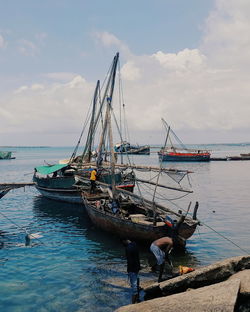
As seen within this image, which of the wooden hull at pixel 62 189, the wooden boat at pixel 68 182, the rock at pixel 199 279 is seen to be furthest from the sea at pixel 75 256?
the rock at pixel 199 279

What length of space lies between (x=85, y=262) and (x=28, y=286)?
3.39 metres

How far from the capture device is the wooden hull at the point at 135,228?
51.8 feet

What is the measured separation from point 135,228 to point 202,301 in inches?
351

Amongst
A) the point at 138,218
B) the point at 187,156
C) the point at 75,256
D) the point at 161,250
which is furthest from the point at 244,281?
the point at 187,156

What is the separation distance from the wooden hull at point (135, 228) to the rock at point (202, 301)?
7021mm

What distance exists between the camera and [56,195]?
3219 centimetres

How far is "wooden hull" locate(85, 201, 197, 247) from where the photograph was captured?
15789mm

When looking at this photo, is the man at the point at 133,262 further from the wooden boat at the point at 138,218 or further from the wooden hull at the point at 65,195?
the wooden hull at the point at 65,195

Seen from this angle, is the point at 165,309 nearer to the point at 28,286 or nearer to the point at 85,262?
the point at 28,286

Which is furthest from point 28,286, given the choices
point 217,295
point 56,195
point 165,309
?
point 56,195

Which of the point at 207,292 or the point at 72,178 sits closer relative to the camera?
the point at 207,292

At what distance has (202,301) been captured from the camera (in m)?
7.89

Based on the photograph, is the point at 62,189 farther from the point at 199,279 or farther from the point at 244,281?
the point at 244,281

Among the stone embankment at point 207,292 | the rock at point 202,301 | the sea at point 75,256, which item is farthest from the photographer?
the sea at point 75,256
